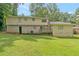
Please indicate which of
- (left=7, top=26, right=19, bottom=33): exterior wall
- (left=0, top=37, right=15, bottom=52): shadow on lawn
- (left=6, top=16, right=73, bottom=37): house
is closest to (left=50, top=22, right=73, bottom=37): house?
(left=6, top=16, right=73, bottom=37): house

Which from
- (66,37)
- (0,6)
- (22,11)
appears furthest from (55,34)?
(0,6)

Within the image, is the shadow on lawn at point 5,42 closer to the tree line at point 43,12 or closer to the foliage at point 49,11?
the tree line at point 43,12

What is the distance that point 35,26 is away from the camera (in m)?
3.39

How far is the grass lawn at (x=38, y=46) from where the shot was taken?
128 inches

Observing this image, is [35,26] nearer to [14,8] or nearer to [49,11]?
[49,11]

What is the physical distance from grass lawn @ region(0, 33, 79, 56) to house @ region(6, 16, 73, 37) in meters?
0.10

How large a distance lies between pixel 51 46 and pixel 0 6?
976 millimetres

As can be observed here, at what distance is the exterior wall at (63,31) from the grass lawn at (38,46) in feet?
0.29

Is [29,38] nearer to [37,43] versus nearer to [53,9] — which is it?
[37,43]

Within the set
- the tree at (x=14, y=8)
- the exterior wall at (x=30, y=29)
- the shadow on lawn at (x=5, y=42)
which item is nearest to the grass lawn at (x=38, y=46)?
the shadow on lawn at (x=5, y=42)

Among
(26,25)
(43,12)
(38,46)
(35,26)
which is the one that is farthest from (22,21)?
(38,46)

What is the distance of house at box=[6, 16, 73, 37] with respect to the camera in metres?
3.37

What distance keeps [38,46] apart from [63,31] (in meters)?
0.47

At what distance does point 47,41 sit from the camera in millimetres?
3314
